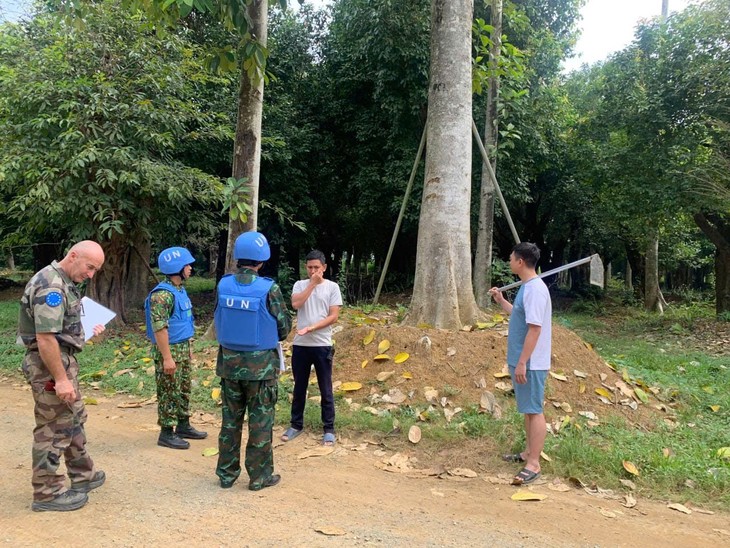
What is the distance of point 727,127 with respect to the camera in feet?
38.0

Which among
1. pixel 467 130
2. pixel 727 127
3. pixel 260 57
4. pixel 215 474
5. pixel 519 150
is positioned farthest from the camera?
pixel 519 150

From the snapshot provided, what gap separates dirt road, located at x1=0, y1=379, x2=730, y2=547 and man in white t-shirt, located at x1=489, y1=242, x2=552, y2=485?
32cm

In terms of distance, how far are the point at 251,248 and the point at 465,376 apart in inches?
121

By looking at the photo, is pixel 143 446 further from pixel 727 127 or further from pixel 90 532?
pixel 727 127

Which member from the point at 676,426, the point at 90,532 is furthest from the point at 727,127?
the point at 90,532

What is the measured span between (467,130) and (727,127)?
7954 millimetres

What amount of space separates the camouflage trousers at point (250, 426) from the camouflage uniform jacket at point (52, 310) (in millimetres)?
1076

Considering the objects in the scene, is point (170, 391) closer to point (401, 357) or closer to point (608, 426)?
point (401, 357)

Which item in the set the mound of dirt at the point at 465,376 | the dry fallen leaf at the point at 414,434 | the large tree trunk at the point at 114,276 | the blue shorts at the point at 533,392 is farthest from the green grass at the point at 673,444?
the large tree trunk at the point at 114,276

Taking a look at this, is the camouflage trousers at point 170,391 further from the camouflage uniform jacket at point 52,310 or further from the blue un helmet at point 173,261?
the camouflage uniform jacket at point 52,310

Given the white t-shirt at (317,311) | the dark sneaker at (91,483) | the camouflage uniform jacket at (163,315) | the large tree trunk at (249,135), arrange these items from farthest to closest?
the large tree trunk at (249,135), the white t-shirt at (317,311), the camouflage uniform jacket at (163,315), the dark sneaker at (91,483)

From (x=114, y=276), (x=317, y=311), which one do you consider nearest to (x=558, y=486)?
(x=317, y=311)

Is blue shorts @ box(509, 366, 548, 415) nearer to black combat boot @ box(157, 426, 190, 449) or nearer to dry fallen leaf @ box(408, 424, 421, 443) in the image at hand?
dry fallen leaf @ box(408, 424, 421, 443)

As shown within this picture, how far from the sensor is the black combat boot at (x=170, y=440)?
4.82 m
